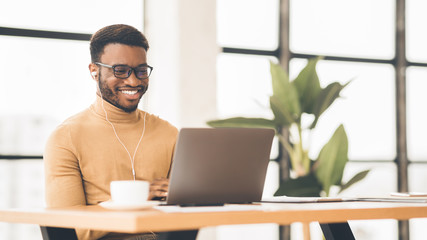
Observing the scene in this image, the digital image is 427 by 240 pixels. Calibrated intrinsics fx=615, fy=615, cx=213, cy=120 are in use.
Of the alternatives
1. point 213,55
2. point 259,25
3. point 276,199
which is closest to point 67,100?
point 213,55

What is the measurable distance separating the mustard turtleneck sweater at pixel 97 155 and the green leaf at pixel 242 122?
119 centimetres

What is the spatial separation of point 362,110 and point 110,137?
286 cm

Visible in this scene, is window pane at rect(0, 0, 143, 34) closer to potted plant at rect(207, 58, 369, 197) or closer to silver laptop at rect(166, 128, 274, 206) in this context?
potted plant at rect(207, 58, 369, 197)

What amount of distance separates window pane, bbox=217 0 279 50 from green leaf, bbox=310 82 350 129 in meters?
0.85

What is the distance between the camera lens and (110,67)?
83.6 inches

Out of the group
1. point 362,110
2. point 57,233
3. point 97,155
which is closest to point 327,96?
point 362,110

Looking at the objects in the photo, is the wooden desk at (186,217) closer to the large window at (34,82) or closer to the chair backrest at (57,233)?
the chair backrest at (57,233)

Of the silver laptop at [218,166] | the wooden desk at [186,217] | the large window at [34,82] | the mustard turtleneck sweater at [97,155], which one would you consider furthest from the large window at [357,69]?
the wooden desk at [186,217]

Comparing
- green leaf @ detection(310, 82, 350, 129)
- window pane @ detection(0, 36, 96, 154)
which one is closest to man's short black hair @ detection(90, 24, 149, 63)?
window pane @ detection(0, 36, 96, 154)

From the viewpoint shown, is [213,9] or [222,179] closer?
[222,179]

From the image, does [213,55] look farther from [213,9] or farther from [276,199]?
A: [276,199]

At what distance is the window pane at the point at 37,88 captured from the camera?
11.4 ft

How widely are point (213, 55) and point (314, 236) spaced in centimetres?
149

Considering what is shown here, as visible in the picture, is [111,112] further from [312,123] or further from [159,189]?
[312,123]
